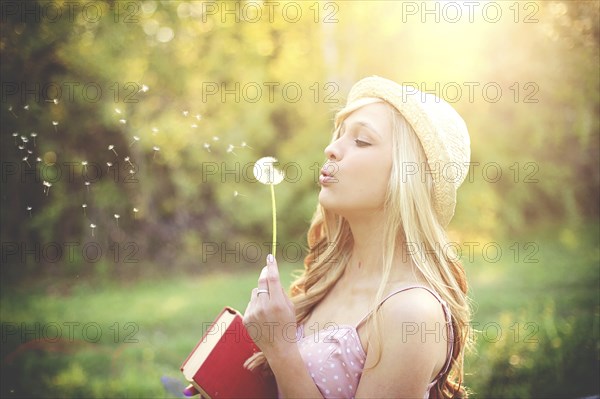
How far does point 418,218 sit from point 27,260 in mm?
6567

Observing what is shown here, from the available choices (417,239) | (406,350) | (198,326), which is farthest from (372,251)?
(198,326)

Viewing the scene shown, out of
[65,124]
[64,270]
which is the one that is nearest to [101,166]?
[65,124]

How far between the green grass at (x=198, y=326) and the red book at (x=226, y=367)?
108 cm

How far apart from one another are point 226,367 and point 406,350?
680 mm

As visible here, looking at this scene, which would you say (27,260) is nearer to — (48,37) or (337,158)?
(48,37)

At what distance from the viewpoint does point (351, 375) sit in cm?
190

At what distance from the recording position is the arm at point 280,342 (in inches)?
71.5

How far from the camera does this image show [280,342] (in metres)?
1.81

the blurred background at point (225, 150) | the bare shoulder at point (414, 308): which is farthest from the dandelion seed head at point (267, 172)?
the blurred background at point (225, 150)

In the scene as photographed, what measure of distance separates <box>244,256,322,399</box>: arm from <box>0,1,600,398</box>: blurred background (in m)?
2.78

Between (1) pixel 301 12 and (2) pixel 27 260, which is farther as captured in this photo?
(1) pixel 301 12

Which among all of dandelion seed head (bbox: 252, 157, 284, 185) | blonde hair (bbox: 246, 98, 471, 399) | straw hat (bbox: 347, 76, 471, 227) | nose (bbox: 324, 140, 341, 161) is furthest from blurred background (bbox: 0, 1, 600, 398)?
nose (bbox: 324, 140, 341, 161)

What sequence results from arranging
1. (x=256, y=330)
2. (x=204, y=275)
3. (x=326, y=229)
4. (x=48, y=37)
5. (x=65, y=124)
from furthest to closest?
(x=204, y=275) < (x=65, y=124) < (x=48, y=37) < (x=326, y=229) < (x=256, y=330)

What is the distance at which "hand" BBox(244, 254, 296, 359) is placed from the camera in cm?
181
